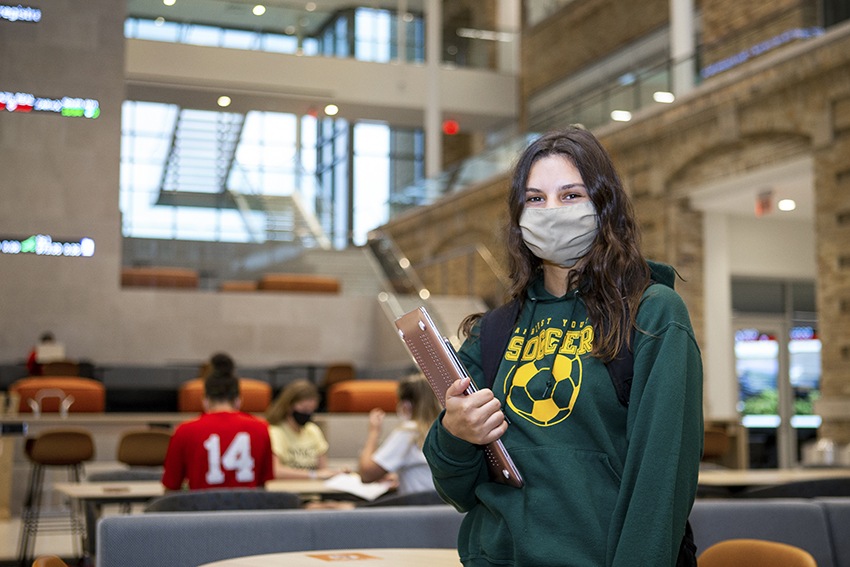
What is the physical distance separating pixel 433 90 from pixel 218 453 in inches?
593

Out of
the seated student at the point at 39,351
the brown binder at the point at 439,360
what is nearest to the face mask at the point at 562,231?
the brown binder at the point at 439,360

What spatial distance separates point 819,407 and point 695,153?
3678mm

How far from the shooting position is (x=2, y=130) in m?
5.15

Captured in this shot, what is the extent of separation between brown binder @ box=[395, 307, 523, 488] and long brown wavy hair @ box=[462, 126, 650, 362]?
9.3 inches

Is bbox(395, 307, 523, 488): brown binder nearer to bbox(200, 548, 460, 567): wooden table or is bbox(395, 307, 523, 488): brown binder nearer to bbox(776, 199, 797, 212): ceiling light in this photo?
bbox(200, 548, 460, 567): wooden table

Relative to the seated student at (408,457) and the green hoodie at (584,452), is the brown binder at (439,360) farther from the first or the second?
the seated student at (408,457)

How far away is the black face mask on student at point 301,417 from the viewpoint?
6535mm

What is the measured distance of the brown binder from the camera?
1762mm

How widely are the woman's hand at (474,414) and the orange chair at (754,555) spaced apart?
1279 millimetres

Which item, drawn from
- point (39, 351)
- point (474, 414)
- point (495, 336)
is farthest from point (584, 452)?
point (39, 351)

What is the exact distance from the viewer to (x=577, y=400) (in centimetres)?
177

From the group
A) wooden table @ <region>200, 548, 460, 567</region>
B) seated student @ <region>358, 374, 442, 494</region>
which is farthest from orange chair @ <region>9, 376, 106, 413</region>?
wooden table @ <region>200, 548, 460, 567</region>

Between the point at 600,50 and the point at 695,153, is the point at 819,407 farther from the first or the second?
the point at 600,50

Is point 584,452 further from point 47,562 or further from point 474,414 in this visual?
point 47,562
